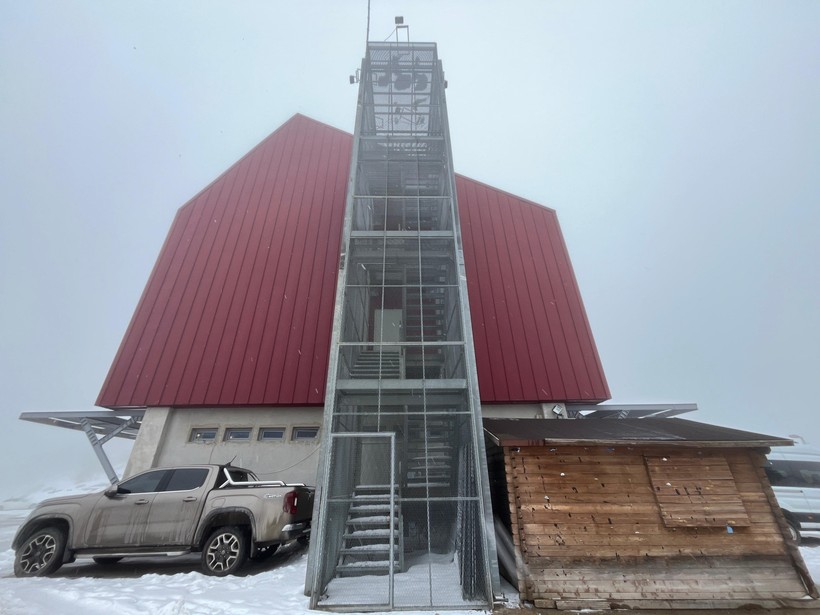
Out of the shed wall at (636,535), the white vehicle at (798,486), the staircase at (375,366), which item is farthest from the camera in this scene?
the staircase at (375,366)

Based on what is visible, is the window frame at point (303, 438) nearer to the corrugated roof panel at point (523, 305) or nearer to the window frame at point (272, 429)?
the window frame at point (272, 429)

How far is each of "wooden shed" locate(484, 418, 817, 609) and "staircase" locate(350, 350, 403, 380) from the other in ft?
10.7

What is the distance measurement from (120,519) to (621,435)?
8.63 m

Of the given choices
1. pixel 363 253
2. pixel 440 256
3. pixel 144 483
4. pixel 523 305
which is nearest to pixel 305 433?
pixel 144 483

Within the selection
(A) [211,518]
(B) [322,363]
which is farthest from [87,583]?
(B) [322,363]

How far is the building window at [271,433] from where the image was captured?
34.2ft

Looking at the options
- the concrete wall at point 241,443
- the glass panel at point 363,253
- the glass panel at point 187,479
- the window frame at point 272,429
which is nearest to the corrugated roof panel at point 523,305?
the concrete wall at point 241,443

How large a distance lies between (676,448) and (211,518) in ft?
25.5

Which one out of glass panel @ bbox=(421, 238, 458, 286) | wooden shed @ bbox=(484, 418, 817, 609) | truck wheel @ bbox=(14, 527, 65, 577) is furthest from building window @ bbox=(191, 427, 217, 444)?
wooden shed @ bbox=(484, 418, 817, 609)

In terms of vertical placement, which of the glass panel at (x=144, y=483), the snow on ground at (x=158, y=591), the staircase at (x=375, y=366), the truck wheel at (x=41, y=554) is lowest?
the snow on ground at (x=158, y=591)

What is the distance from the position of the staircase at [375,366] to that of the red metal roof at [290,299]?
5.74 feet

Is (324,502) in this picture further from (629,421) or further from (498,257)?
(498,257)

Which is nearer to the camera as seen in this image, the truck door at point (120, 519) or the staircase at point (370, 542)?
the staircase at point (370, 542)

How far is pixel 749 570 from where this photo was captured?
5629 millimetres
